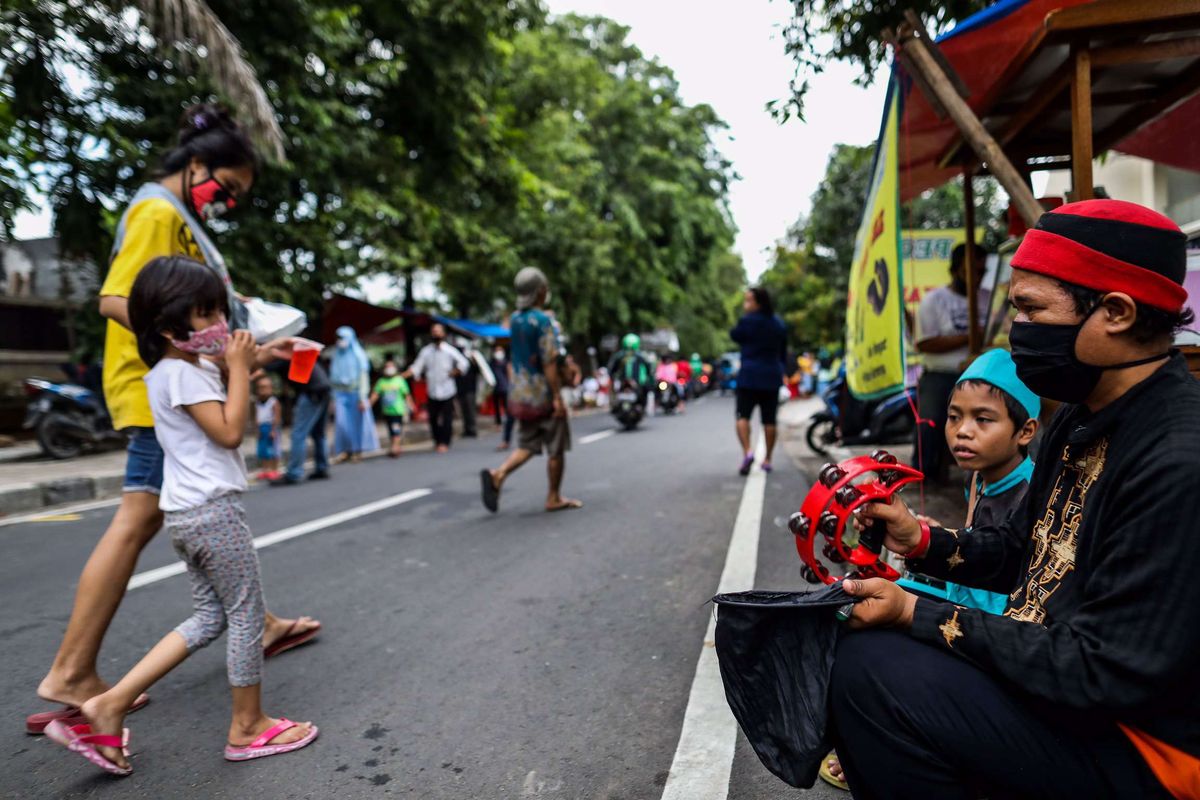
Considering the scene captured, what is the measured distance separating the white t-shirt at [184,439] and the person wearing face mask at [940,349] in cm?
408

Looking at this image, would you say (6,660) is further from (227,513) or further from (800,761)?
(800,761)

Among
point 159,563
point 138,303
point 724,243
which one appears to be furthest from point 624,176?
point 138,303

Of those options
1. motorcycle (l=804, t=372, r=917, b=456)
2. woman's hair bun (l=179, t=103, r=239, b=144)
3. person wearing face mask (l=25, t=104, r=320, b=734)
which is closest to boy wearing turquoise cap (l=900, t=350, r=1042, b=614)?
person wearing face mask (l=25, t=104, r=320, b=734)

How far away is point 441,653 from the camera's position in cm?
327

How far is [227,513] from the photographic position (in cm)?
251

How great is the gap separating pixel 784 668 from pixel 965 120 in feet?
→ 8.51

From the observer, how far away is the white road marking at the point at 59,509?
664 cm

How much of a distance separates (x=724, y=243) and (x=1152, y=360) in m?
31.4

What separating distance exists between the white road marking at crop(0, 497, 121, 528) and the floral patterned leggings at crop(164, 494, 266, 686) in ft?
17.0

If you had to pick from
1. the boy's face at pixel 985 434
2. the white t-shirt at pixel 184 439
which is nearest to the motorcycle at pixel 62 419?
the white t-shirt at pixel 184 439

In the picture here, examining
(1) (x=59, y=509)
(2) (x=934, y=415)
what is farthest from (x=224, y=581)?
(1) (x=59, y=509)

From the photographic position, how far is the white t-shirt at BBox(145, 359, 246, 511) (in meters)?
2.46

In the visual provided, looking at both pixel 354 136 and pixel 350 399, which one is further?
pixel 354 136

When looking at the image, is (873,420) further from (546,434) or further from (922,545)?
(922,545)
